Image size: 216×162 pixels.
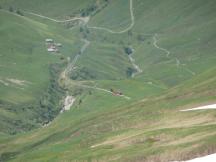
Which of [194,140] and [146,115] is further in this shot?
[146,115]

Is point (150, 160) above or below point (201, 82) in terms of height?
below

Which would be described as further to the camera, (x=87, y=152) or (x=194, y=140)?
(x=87, y=152)

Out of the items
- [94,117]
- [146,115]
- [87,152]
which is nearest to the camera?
[87,152]

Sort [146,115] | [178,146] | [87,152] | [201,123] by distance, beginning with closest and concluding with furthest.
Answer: [178,146]
[201,123]
[87,152]
[146,115]

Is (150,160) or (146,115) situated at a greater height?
(146,115)

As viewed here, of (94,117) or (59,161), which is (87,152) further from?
(94,117)

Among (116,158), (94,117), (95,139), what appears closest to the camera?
(116,158)

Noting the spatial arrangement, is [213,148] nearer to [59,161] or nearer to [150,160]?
[150,160]

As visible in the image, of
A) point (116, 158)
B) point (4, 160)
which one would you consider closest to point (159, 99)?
point (4, 160)

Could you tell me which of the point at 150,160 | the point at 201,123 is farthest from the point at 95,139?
the point at 150,160
